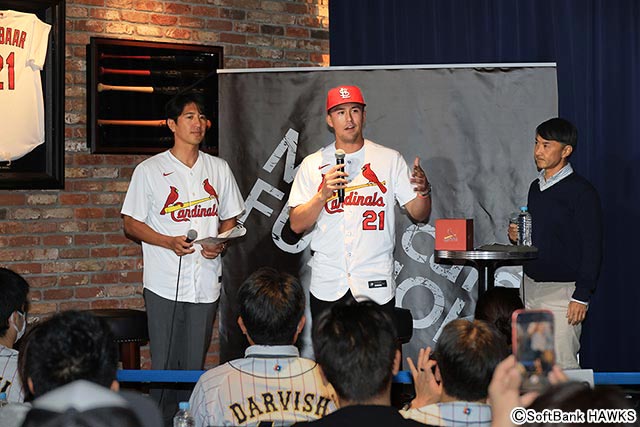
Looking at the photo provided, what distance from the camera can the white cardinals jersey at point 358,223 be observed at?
440 cm

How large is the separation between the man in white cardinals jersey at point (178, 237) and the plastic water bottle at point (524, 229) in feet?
4.78

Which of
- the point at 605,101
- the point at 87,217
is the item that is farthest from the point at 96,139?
the point at 605,101

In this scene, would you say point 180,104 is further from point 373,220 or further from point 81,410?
point 81,410

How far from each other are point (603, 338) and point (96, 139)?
299cm

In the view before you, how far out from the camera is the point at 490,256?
4633 mm

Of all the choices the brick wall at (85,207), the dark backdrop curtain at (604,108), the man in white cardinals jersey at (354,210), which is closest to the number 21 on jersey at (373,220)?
the man in white cardinals jersey at (354,210)

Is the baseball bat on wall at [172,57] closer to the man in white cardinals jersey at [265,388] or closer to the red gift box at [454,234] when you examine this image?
the red gift box at [454,234]

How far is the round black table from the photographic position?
4.57 metres

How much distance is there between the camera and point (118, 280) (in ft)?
18.6

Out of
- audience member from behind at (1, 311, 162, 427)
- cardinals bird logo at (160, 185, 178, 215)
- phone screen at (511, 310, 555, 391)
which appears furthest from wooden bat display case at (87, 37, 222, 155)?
phone screen at (511, 310, 555, 391)

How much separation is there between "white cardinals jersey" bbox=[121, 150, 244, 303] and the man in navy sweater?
1503 mm

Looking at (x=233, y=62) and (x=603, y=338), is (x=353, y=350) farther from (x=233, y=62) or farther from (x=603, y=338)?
(x=233, y=62)

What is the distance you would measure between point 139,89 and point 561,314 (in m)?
2.67

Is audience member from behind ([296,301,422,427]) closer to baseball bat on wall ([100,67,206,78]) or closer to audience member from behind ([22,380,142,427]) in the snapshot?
audience member from behind ([22,380,142,427])
